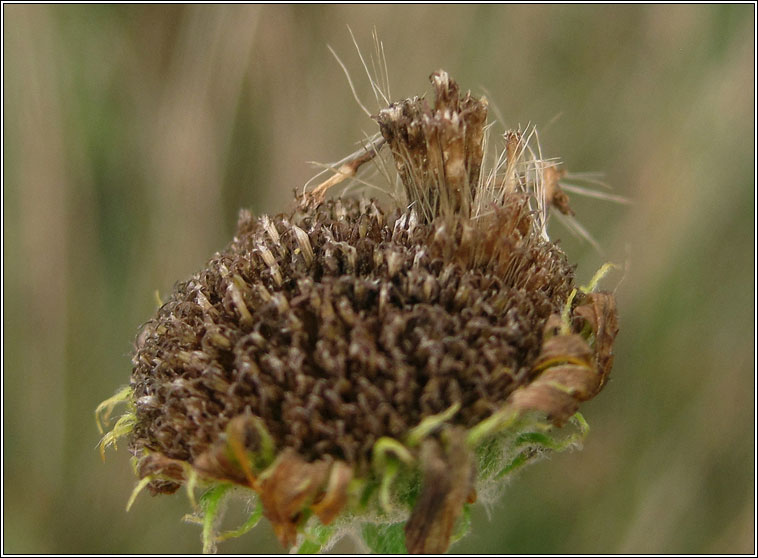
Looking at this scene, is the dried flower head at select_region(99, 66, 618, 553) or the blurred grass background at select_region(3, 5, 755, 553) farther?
the blurred grass background at select_region(3, 5, 755, 553)

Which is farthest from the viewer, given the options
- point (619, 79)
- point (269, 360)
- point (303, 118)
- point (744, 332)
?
point (303, 118)

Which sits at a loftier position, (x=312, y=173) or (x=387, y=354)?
(x=312, y=173)

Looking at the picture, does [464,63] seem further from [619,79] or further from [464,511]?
[464,511]

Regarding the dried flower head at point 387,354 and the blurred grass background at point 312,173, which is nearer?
the dried flower head at point 387,354

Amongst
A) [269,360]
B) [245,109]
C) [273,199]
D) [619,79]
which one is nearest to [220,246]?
[273,199]
